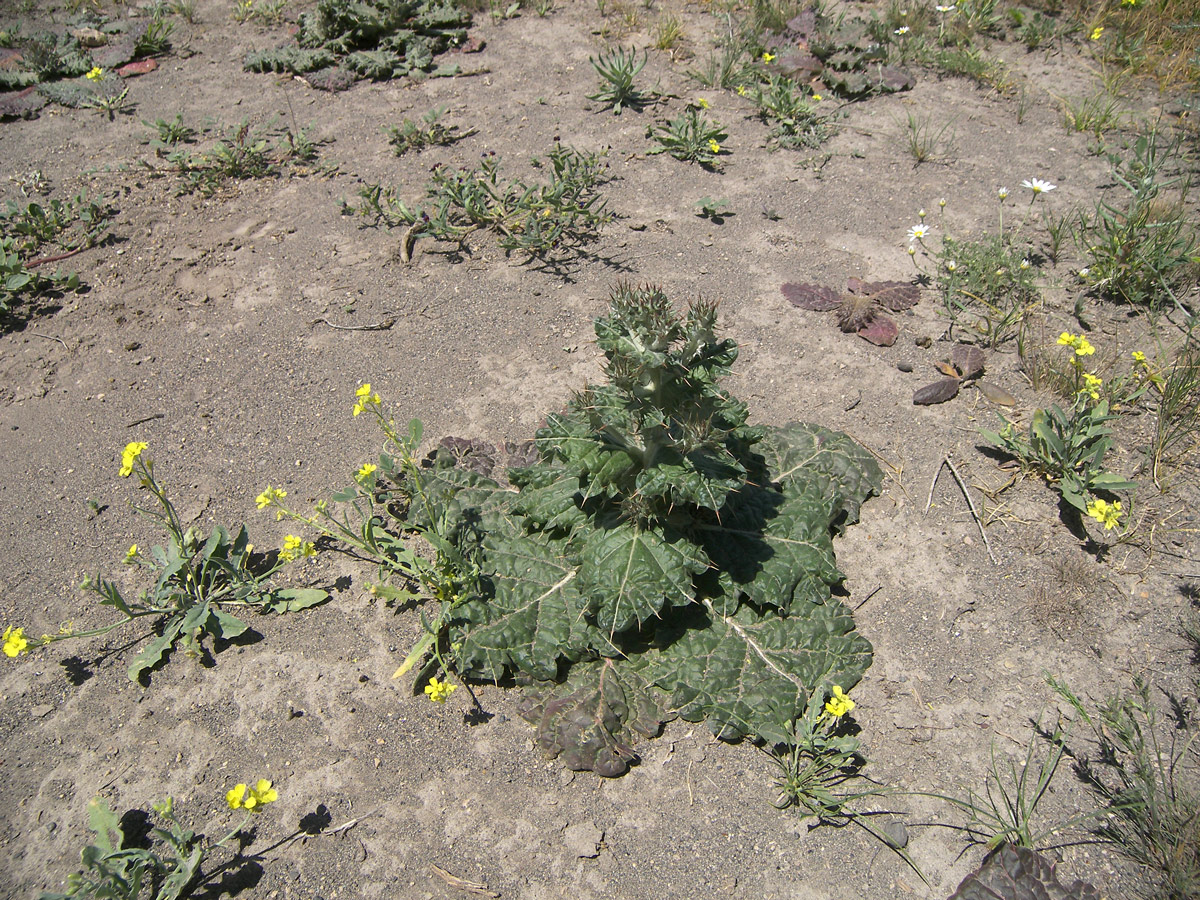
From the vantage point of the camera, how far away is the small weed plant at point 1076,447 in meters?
3.52

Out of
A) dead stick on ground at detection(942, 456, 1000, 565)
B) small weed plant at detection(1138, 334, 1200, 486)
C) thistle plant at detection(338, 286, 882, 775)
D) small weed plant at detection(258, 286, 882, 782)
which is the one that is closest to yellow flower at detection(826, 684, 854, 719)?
small weed plant at detection(258, 286, 882, 782)

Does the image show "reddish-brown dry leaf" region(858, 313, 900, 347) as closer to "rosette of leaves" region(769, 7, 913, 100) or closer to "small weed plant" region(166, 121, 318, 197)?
"rosette of leaves" region(769, 7, 913, 100)

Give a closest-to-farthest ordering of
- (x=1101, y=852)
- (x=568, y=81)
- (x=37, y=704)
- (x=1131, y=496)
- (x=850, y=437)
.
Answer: (x=1101, y=852)
(x=37, y=704)
(x=1131, y=496)
(x=850, y=437)
(x=568, y=81)

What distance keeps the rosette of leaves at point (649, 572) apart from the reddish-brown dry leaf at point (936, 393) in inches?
41.6

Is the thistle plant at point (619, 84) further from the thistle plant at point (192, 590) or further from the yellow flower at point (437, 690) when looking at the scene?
the yellow flower at point (437, 690)

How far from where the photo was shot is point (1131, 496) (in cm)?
363

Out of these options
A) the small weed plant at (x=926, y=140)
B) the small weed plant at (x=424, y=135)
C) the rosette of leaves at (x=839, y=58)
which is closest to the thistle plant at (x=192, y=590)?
the small weed plant at (x=424, y=135)

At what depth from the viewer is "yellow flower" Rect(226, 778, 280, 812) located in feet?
8.57

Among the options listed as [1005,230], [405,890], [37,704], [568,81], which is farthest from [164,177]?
[1005,230]

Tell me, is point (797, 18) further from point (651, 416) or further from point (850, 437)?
point (651, 416)

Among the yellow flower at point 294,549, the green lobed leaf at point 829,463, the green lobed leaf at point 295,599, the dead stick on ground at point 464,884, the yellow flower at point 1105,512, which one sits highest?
the yellow flower at point 1105,512

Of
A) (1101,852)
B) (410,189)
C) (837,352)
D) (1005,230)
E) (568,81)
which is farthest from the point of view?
(568,81)

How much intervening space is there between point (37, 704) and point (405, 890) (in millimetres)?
1704

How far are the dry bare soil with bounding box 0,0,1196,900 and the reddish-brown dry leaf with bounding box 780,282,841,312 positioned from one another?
8 cm
